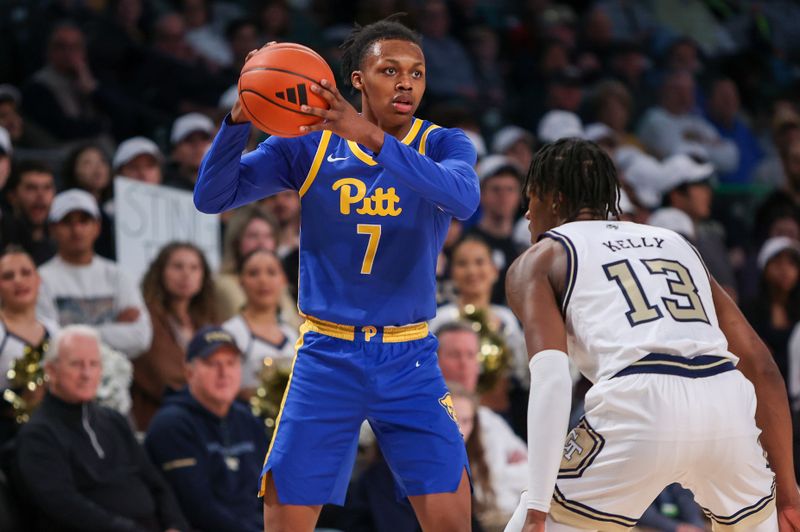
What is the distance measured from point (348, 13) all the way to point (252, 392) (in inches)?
227

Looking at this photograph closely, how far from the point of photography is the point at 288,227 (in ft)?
29.2

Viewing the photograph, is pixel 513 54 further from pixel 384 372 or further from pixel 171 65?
pixel 384 372

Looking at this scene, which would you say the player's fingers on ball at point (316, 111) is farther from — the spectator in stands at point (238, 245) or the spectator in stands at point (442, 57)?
the spectator in stands at point (442, 57)

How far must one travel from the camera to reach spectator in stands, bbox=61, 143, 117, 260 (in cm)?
830

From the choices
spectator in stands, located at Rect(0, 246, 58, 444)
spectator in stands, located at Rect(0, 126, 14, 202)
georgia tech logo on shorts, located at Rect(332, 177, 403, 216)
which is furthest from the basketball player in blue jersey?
spectator in stands, located at Rect(0, 126, 14, 202)

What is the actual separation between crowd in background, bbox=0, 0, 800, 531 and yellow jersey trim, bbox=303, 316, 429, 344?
809mm

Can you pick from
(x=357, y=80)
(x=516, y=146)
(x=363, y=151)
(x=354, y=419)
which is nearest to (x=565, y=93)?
(x=516, y=146)

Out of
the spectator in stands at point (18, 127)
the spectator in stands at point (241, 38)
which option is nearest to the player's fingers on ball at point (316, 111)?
the spectator in stands at point (18, 127)

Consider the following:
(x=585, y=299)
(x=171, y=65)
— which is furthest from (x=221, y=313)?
(x=585, y=299)

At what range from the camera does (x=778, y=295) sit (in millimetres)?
9641

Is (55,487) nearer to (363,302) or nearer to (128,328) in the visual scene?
(128,328)

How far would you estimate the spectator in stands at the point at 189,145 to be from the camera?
896 cm

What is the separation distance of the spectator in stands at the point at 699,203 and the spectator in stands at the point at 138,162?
4.24 metres

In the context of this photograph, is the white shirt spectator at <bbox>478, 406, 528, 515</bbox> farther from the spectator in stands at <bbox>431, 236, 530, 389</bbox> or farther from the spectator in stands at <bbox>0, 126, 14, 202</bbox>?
the spectator in stands at <bbox>0, 126, 14, 202</bbox>
